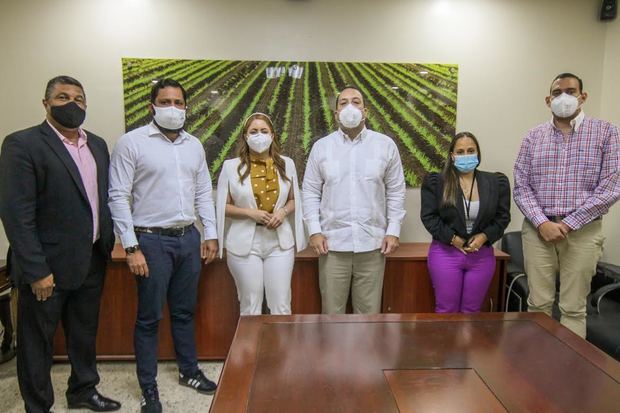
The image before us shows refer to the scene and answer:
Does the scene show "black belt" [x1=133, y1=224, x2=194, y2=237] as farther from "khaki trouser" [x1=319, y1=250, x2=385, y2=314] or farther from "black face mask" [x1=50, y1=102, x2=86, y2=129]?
"khaki trouser" [x1=319, y1=250, x2=385, y2=314]

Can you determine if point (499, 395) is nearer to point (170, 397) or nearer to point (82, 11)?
point (170, 397)

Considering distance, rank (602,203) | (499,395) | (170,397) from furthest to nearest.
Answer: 1. (170,397)
2. (602,203)
3. (499,395)

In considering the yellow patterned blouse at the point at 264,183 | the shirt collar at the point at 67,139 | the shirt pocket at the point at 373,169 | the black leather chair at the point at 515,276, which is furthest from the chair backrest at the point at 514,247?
the shirt collar at the point at 67,139

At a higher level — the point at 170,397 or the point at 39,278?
the point at 39,278

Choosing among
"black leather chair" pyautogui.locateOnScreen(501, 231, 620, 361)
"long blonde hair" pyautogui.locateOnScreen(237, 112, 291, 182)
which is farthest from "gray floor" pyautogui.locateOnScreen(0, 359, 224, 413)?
"black leather chair" pyautogui.locateOnScreen(501, 231, 620, 361)

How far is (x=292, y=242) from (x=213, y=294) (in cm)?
67

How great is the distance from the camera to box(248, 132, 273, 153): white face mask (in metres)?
2.24

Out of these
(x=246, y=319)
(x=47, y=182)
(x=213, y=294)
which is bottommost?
(x=213, y=294)

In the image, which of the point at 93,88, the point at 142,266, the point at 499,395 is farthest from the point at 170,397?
the point at 93,88

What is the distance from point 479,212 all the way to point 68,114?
205 cm

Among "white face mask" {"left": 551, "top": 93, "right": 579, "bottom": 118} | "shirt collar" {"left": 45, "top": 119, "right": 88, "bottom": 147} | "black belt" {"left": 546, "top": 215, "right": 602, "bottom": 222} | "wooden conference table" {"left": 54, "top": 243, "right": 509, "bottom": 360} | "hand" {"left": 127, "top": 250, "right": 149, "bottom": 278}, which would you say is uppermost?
"white face mask" {"left": 551, "top": 93, "right": 579, "bottom": 118}

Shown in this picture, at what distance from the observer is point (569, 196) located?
219 centimetres

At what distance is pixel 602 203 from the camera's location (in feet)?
6.95

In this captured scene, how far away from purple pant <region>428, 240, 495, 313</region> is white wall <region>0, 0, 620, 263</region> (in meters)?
0.86
